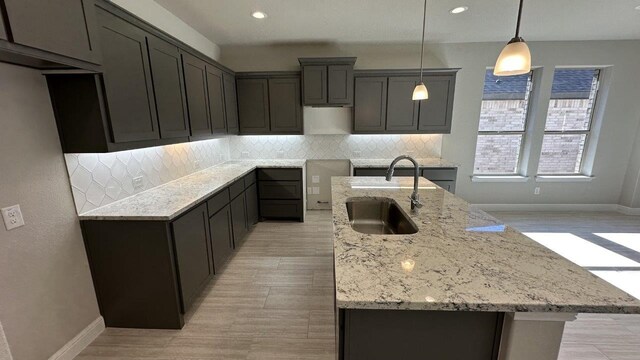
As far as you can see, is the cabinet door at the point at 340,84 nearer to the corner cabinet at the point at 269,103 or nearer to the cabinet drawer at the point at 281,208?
the corner cabinet at the point at 269,103

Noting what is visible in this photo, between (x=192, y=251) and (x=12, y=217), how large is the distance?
1.01 m

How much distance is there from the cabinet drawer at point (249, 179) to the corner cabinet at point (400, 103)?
1.77 m

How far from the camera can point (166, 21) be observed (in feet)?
8.93

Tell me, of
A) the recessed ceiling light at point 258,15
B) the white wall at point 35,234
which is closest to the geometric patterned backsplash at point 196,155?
the white wall at point 35,234

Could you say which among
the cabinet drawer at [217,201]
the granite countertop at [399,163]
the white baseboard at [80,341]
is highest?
the granite countertop at [399,163]

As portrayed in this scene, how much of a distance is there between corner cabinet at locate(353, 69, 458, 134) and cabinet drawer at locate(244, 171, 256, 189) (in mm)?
1769

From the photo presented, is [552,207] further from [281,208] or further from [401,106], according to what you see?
[281,208]

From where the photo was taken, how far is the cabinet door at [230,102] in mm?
3477

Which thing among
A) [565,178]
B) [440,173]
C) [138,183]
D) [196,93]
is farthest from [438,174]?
[138,183]

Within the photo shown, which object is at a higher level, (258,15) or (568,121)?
(258,15)

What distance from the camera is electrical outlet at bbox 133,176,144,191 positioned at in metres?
2.21

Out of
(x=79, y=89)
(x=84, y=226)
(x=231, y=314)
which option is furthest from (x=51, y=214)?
(x=231, y=314)

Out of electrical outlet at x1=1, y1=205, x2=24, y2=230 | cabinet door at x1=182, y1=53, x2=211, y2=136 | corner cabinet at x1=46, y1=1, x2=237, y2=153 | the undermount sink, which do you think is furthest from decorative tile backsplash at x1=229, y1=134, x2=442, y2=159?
electrical outlet at x1=1, y1=205, x2=24, y2=230

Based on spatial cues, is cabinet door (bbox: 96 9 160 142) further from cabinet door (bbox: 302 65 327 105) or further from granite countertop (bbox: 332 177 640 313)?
cabinet door (bbox: 302 65 327 105)
